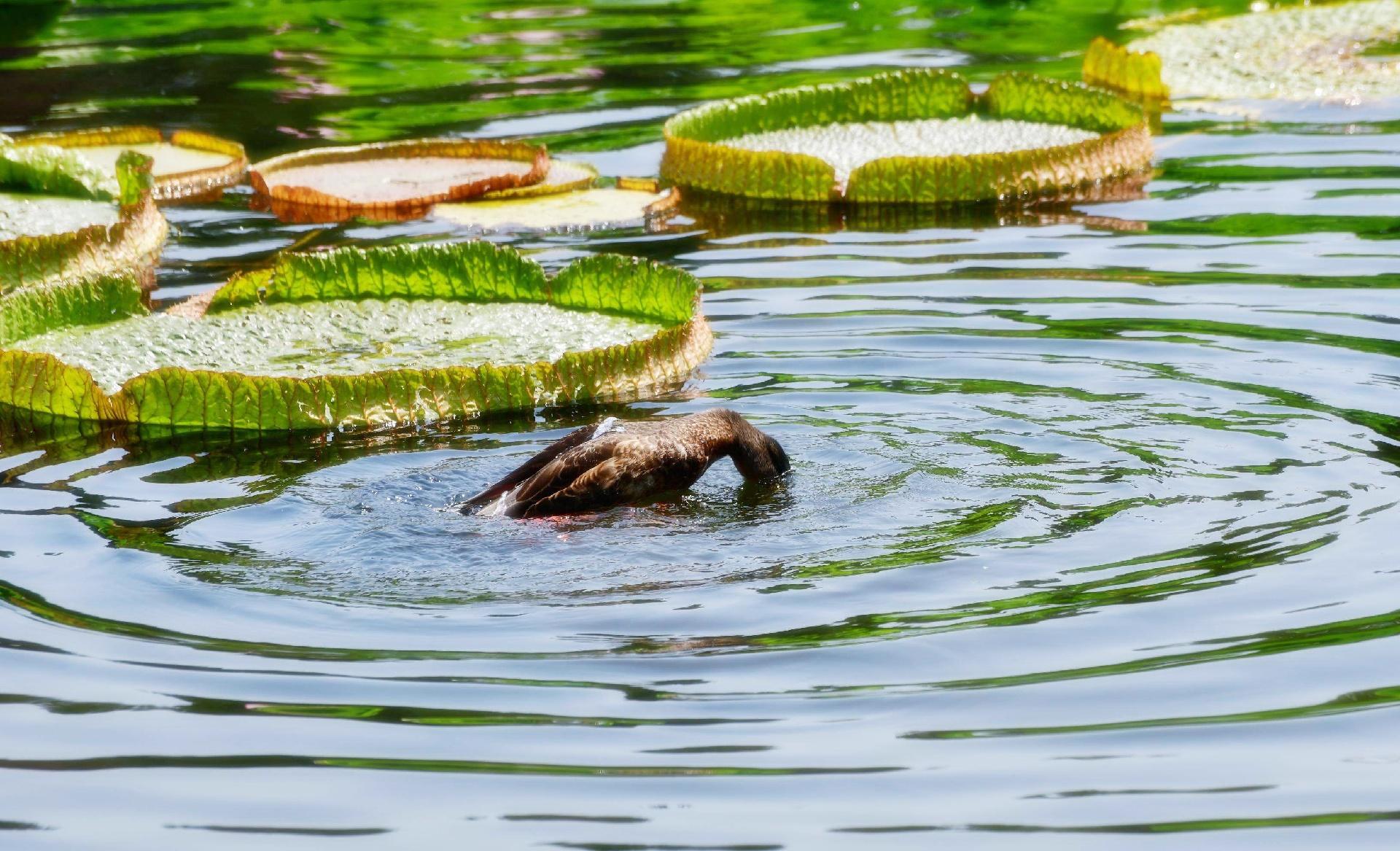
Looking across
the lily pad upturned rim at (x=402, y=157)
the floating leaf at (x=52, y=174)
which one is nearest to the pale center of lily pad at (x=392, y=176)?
the lily pad upturned rim at (x=402, y=157)

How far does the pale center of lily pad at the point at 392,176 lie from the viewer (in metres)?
10.6

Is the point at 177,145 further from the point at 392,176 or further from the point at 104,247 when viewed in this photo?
the point at 104,247

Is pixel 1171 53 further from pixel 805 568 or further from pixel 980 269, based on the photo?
pixel 805 568

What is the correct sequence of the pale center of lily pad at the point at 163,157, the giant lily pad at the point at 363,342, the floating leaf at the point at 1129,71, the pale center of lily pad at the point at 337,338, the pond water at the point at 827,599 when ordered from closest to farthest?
the pond water at the point at 827,599 < the giant lily pad at the point at 363,342 < the pale center of lily pad at the point at 337,338 < the pale center of lily pad at the point at 163,157 < the floating leaf at the point at 1129,71

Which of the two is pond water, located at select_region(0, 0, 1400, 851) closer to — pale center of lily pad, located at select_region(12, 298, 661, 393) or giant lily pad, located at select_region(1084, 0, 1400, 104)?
pale center of lily pad, located at select_region(12, 298, 661, 393)

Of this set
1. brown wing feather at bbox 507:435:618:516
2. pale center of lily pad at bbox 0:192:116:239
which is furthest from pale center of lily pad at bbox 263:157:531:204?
brown wing feather at bbox 507:435:618:516

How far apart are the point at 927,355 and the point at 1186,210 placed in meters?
3.33

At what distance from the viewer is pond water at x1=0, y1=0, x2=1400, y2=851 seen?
371 centimetres

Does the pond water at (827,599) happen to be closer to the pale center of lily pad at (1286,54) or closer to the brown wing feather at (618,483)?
the brown wing feather at (618,483)

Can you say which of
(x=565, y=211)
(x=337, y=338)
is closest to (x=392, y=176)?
(x=565, y=211)

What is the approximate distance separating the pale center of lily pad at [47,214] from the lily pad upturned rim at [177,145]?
0.68 m

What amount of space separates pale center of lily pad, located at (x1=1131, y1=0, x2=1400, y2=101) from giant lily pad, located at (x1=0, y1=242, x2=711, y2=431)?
700 cm

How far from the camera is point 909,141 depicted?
11.5 metres

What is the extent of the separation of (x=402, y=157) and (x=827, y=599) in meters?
7.59
